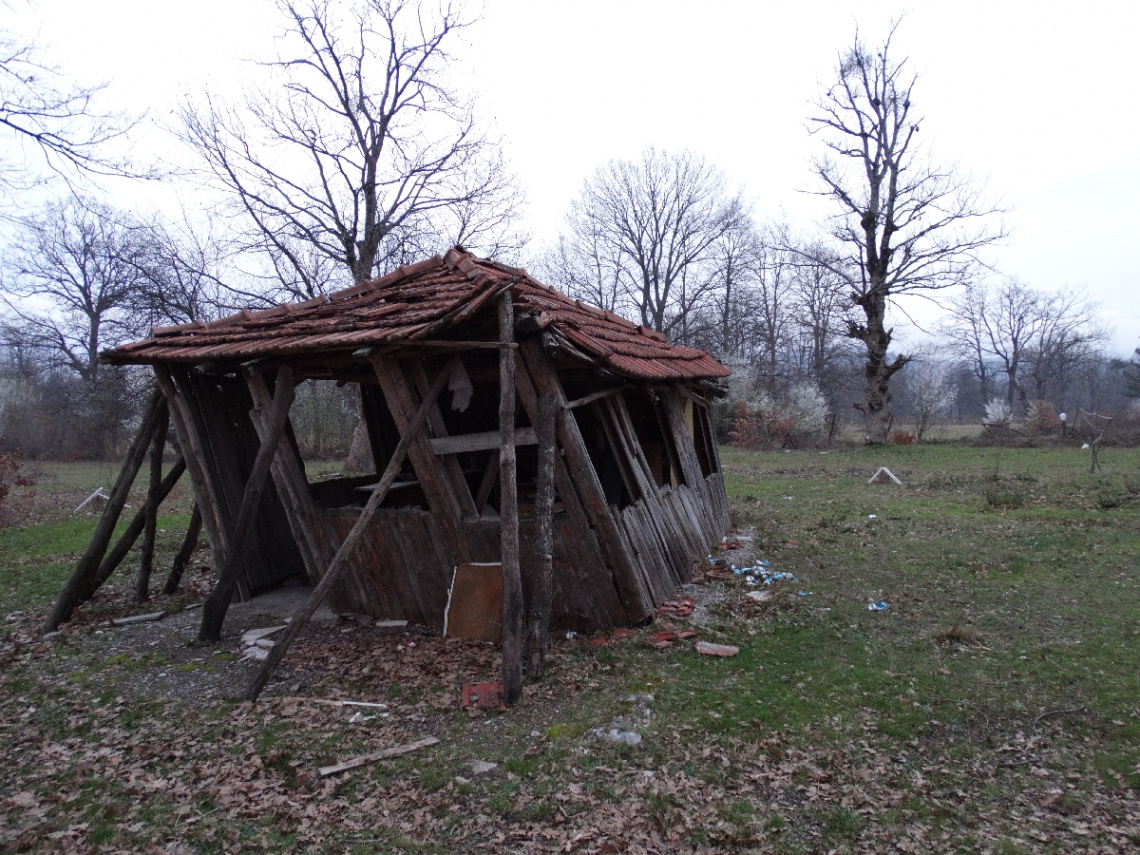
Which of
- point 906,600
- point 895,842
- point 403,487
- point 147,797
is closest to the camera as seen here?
point 895,842

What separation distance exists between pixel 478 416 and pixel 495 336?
3643mm

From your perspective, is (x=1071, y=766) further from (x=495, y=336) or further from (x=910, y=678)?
(x=495, y=336)

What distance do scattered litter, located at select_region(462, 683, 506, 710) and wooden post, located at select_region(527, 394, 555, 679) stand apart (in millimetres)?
326

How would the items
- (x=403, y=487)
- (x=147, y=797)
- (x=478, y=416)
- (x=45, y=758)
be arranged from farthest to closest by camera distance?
1. (x=478, y=416)
2. (x=403, y=487)
3. (x=45, y=758)
4. (x=147, y=797)

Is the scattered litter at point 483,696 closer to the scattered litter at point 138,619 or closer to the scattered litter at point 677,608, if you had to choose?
the scattered litter at point 677,608

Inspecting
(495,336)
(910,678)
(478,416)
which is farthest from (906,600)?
(478,416)

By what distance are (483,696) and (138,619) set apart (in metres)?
4.36

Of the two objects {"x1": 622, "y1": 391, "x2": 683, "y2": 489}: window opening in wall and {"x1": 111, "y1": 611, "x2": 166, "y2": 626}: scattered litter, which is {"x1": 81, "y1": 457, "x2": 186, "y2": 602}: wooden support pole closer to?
{"x1": 111, "y1": 611, "x2": 166, "y2": 626}: scattered litter

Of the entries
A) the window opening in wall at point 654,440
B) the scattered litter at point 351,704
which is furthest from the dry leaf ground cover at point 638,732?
the window opening in wall at point 654,440

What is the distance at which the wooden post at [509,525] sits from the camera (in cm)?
491

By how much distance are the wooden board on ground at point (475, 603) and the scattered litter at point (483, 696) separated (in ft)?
2.98

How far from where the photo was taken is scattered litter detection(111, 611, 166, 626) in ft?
22.9

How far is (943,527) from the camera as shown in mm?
11062

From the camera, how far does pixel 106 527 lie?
7219 millimetres
